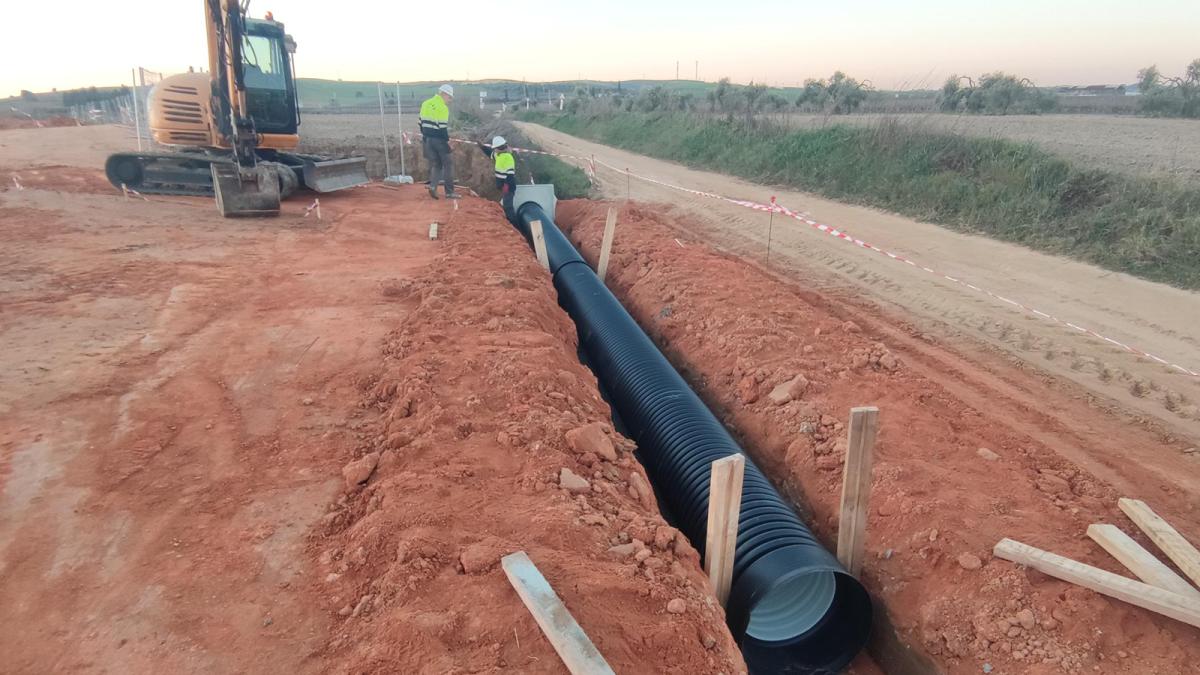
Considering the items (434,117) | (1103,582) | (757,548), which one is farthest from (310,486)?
(434,117)

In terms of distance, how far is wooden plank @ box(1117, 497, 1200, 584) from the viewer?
12.3 ft

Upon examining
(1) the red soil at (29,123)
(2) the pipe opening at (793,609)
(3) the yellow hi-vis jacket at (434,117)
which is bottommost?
(2) the pipe opening at (793,609)

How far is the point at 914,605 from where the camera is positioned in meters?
4.23

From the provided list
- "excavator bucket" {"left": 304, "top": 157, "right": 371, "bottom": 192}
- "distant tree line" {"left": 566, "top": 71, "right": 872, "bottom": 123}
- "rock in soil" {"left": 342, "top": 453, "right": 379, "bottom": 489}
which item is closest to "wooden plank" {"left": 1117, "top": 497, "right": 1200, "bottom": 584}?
"rock in soil" {"left": 342, "top": 453, "right": 379, "bottom": 489}

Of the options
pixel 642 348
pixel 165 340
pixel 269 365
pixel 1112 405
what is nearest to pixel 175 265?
pixel 165 340

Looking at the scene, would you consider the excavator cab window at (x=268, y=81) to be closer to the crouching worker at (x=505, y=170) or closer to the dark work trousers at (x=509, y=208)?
the crouching worker at (x=505, y=170)

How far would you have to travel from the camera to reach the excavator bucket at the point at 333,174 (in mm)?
14070

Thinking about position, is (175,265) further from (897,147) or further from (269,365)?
(897,147)

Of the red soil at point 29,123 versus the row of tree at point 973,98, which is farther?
the red soil at point 29,123

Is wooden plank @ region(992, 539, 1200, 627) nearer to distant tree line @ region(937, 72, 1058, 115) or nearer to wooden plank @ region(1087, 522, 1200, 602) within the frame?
wooden plank @ region(1087, 522, 1200, 602)

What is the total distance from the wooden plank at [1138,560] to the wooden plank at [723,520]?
2.25 metres

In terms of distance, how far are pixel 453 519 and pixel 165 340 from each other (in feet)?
14.4

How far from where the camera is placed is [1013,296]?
8.80 m

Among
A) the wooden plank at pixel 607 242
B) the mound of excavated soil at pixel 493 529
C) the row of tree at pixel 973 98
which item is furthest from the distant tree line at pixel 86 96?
the mound of excavated soil at pixel 493 529
